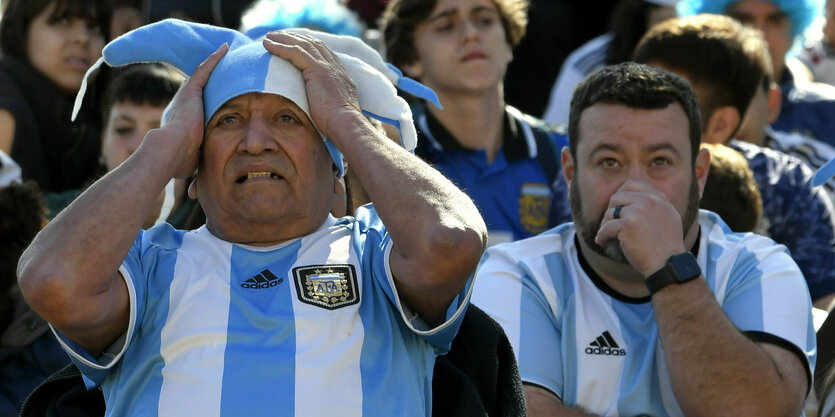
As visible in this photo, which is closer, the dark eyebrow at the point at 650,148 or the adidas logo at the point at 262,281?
the adidas logo at the point at 262,281

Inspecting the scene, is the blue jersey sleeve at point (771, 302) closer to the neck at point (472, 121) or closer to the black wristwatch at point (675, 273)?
the black wristwatch at point (675, 273)

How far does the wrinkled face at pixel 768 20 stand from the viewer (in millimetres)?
6383

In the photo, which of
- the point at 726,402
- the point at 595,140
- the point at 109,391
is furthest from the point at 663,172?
the point at 109,391

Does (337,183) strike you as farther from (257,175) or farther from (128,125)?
(128,125)

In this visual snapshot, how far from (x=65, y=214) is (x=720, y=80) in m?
3.20

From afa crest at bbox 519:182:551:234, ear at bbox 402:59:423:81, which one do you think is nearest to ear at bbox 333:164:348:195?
afa crest at bbox 519:182:551:234

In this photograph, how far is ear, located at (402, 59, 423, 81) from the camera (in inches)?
231

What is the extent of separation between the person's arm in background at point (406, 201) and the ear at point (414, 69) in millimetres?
2569

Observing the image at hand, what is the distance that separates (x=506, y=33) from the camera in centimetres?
593

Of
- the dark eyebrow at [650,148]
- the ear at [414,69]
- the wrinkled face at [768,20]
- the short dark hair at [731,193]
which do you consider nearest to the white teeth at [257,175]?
the dark eyebrow at [650,148]

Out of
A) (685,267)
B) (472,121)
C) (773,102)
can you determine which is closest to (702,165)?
(685,267)

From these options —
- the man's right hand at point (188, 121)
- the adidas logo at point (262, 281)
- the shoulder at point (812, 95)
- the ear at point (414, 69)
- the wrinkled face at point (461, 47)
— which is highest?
the man's right hand at point (188, 121)

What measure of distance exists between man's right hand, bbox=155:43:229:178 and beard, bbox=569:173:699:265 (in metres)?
1.28

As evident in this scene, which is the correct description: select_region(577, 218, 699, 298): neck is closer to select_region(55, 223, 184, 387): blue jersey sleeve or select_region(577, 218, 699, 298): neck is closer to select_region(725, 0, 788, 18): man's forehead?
select_region(55, 223, 184, 387): blue jersey sleeve
